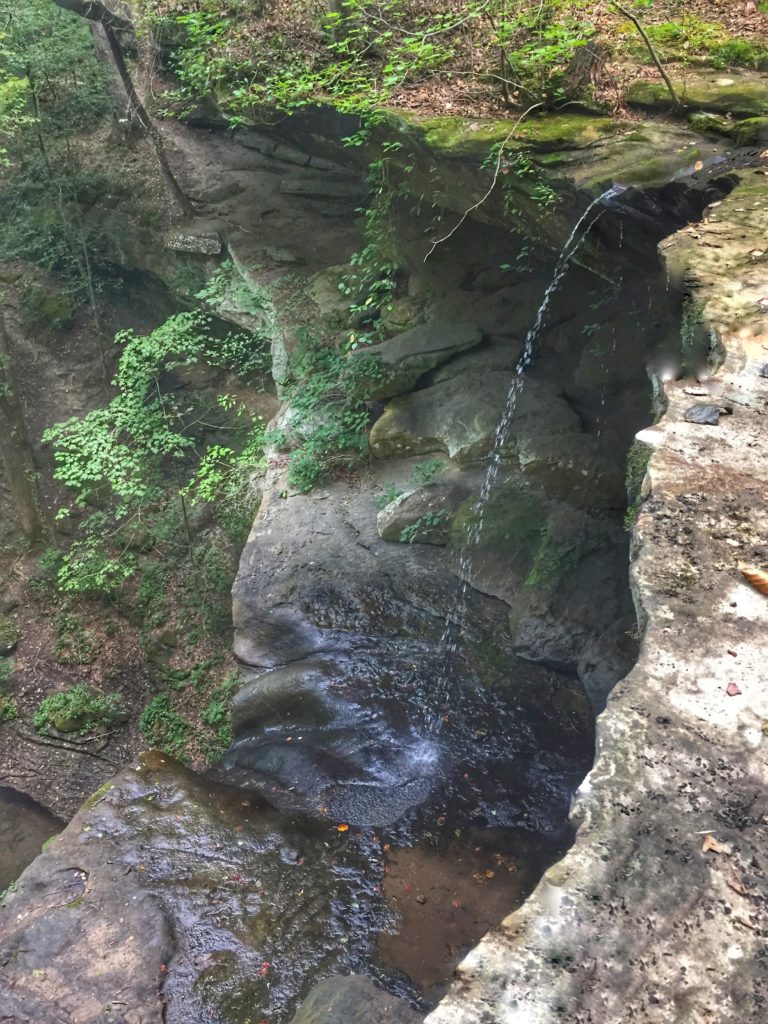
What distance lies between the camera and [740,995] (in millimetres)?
2053

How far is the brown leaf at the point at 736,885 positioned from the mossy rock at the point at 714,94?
6.06m

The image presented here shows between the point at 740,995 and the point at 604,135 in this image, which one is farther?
the point at 604,135

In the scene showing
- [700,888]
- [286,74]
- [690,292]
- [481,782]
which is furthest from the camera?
[286,74]

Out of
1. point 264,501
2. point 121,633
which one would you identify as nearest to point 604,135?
point 264,501

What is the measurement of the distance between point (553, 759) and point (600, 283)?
16.3ft

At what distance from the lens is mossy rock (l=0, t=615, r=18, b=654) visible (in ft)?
37.8

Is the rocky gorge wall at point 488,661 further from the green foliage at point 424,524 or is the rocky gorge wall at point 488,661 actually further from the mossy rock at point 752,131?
the mossy rock at point 752,131

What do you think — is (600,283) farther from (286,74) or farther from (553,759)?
(553,759)

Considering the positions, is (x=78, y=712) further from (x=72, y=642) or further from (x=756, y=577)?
(x=756, y=577)

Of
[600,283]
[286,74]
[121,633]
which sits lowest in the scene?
[121,633]

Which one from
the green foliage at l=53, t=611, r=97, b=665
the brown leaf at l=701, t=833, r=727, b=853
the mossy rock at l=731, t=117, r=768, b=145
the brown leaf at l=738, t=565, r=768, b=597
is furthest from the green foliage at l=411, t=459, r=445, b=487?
the green foliage at l=53, t=611, r=97, b=665

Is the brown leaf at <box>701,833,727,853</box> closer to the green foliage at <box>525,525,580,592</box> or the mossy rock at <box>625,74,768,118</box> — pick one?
the green foliage at <box>525,525,580,592</box>

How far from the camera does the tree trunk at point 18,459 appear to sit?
11.7m

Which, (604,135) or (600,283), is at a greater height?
(604,135)
